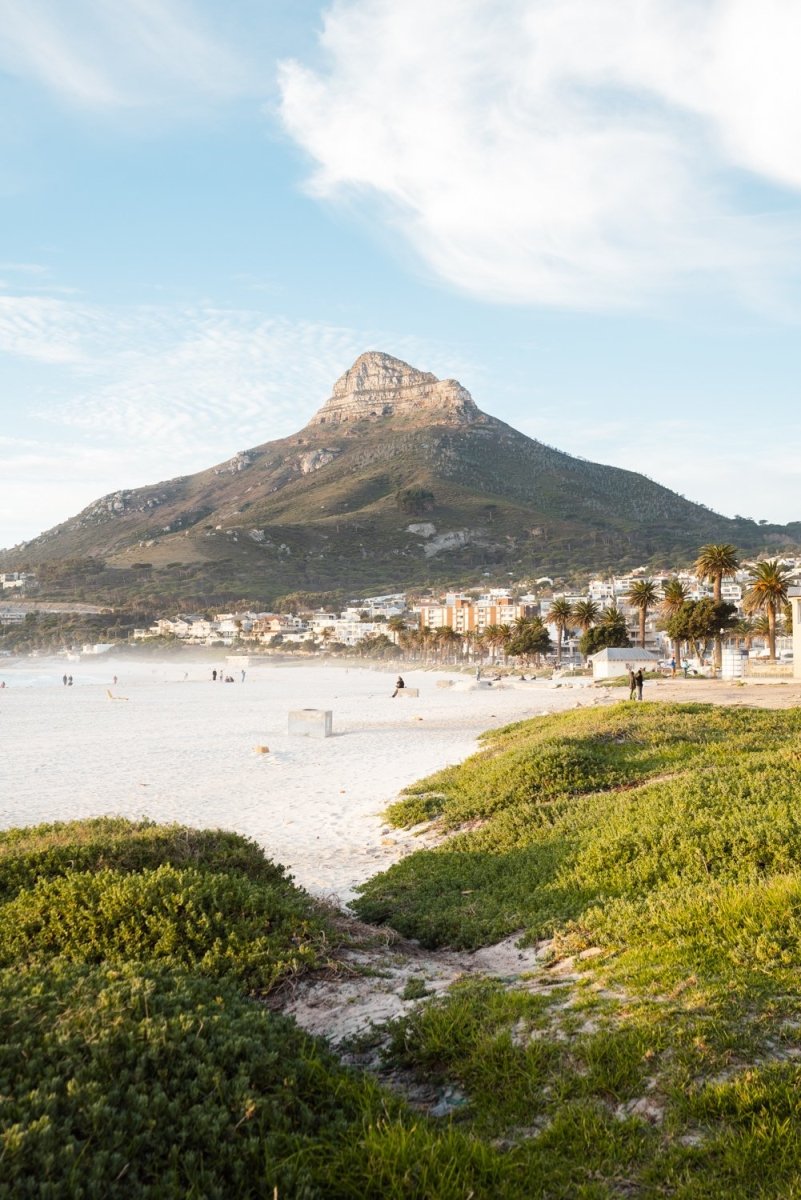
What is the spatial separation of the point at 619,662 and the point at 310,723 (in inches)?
1890

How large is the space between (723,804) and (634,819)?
1082mm

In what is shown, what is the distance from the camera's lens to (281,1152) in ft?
11.8

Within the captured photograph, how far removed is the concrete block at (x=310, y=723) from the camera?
3142 centimetres

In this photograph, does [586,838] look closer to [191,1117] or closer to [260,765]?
[191,1117]

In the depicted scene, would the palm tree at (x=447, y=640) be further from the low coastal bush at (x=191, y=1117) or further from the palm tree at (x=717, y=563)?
the low coastal bush at (x=191, y=1117)

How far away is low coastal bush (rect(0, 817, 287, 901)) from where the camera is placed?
7676 mm

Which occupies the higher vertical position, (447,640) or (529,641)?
(529,641)

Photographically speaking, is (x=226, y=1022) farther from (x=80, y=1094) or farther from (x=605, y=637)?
(x=605, y=637)

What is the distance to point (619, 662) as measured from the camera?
73.6 m

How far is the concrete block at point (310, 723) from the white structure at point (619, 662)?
149 ft

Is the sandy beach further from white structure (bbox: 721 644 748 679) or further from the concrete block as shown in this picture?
white structure (bbox: 721 644 748 679)

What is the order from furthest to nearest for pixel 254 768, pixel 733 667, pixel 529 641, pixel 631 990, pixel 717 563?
1. pixel 529 641
2. pixel 717 563
3. pixel 733 667
4. pixel 254 768
5. pixel 631 990

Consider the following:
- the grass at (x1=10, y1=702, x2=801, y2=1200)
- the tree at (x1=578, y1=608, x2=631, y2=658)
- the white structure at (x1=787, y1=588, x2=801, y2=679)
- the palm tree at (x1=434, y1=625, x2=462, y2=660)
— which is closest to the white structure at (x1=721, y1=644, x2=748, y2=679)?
the white structure at (x1=787, y1=588, x2=801, y2=679)

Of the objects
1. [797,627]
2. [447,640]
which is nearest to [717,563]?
[797,627]
